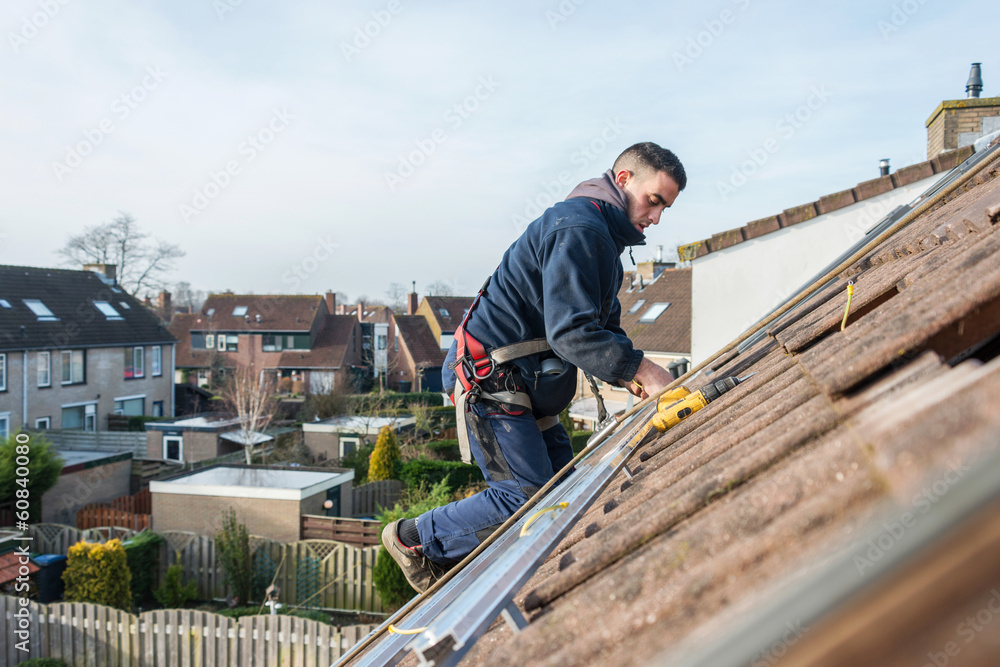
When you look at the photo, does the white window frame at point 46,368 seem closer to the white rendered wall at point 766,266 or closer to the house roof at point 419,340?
the house roof at point 419,340

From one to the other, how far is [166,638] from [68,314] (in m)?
23.9

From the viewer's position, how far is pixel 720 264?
11.0 metres

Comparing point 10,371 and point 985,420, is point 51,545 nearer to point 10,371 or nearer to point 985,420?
point 10,371

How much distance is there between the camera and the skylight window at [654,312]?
73.2ft

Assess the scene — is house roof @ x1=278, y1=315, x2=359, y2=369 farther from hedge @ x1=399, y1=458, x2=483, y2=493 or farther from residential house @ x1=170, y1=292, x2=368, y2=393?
hedge @ x1=399, y1=458, x2=483, y2=493

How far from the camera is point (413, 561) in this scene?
302 centimetres

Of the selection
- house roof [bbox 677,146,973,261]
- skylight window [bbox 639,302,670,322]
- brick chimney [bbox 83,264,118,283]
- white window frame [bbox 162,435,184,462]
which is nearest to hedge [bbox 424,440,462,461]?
skylight window [bbox 639,302,670,322]

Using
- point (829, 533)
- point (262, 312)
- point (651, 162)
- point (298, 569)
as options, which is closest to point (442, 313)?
point (262, 312)

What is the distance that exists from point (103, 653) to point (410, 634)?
35.7 ft

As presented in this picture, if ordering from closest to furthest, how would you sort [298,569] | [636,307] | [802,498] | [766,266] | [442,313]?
[802,498] → [766,266] → [298,569] → [636,307] → [442,313]

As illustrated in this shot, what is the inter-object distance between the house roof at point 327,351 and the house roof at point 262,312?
1339 mm

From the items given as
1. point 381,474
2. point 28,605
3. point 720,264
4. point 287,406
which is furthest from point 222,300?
point 720,264

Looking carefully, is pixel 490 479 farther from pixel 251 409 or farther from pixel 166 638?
pixel 251 409

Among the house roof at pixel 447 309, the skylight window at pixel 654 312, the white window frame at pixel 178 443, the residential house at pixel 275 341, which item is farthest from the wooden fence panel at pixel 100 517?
the house roof at pixel 447 309
